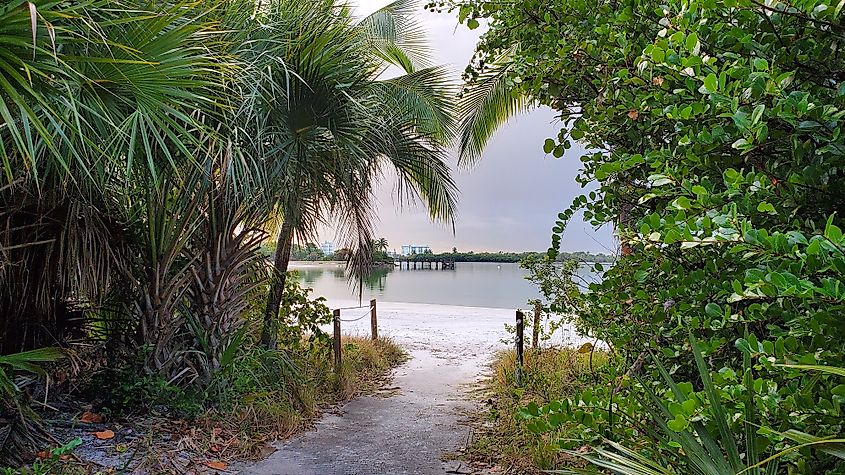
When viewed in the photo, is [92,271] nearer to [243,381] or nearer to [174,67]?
[243,381]

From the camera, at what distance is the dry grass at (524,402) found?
134 inches

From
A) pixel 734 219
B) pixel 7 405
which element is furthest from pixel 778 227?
pixel 7 405

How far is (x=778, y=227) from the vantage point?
132 cm

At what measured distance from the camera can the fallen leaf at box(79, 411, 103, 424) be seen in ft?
12.0

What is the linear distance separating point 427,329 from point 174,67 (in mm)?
8457

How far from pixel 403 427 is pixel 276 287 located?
1862 millimetres

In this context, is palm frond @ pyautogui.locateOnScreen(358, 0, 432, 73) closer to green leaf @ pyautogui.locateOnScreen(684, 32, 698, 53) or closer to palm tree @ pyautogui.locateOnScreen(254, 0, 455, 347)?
palm tree @ pyautogui.locateOnScreen(254, 0, 455, 347)

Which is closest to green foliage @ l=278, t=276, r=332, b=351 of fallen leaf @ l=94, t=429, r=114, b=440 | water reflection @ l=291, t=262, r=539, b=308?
fallen leaf @ l=94, t=429, r=114, b=440

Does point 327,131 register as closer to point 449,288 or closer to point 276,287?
point 276,287

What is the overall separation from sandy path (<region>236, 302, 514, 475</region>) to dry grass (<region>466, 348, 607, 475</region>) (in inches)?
9.2

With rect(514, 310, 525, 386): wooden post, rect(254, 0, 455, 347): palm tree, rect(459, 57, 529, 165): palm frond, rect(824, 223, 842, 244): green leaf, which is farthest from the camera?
rect(459, 57, 529, 165): palm frond

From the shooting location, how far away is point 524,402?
461cm

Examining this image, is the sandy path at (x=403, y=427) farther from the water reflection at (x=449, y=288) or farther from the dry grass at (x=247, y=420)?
the water reflection at (x=449, y=288)

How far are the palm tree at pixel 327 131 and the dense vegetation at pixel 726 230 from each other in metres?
2.18
